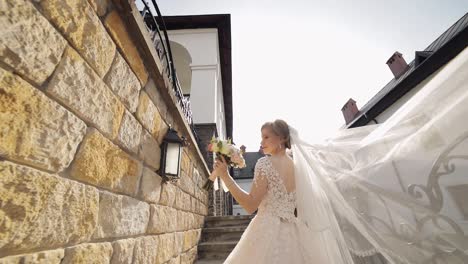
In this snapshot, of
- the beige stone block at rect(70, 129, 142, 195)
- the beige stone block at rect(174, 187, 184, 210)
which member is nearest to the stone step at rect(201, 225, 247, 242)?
the beige stone block at rect(174, 187, 184, 210)

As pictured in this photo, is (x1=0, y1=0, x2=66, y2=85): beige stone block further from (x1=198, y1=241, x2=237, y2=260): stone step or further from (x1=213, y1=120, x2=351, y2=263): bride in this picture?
(x1=198, y1=241, x2=237, y2=260): stone step

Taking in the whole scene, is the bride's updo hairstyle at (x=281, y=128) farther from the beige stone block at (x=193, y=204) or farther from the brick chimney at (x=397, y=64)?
the brick chimney at (x=397, y=64)

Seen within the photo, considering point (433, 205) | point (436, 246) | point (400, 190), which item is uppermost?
point (400, 190)

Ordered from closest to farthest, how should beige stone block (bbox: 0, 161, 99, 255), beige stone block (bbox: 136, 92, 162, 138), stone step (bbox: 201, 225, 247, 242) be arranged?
beige stone block (bbox: 0, 161, 99, 255) → beige stone block (bbox: 136, 92, 162, 138) → stone step (bbox: 201, 225, 247, 242)

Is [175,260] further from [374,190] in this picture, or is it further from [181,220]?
[374,190]

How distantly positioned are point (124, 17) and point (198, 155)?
293cm

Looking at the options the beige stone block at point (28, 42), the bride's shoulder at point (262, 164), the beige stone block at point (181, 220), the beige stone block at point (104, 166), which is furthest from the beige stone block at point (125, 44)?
the beige stone block at point (181, 220)

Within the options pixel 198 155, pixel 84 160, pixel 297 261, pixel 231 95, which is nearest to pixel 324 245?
pixel 297 261

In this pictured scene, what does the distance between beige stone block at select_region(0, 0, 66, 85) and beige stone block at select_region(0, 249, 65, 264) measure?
1.88ft

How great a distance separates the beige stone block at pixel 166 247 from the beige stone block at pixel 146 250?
11cm

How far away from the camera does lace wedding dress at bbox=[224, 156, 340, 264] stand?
1718 millimetres

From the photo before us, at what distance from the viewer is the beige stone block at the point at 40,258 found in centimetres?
68

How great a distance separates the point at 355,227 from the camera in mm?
1692

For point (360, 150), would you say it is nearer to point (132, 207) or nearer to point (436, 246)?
point (436, 246)
